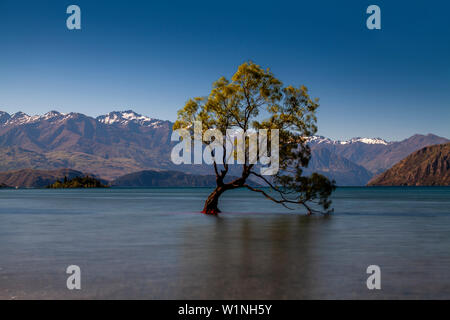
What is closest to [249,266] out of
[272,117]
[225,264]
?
[225,264]

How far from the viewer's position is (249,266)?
65.8ft

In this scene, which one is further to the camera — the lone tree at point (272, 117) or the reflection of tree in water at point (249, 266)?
the lone tree at point (272, 117)

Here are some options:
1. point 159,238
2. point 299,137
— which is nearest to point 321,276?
point 159,238

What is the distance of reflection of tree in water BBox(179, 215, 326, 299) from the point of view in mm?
15277

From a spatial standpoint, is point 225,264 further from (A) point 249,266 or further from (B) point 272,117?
(B) point 272,117

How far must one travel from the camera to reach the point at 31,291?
15.2m

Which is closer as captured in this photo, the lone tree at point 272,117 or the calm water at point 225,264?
the calm water at point 225,264

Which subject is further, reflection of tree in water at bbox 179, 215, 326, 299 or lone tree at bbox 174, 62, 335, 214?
lone tree at bbox 174, 62, 335, 214

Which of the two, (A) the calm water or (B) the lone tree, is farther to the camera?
(B) the lone tree

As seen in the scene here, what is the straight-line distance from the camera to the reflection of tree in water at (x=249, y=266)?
1528 cm

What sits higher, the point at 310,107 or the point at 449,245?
the point at 310,107

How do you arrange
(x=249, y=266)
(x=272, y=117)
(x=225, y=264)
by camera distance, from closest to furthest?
1. (x=249, y=266)
2. (x=225, y=264)
3. (x=272, y=117)
